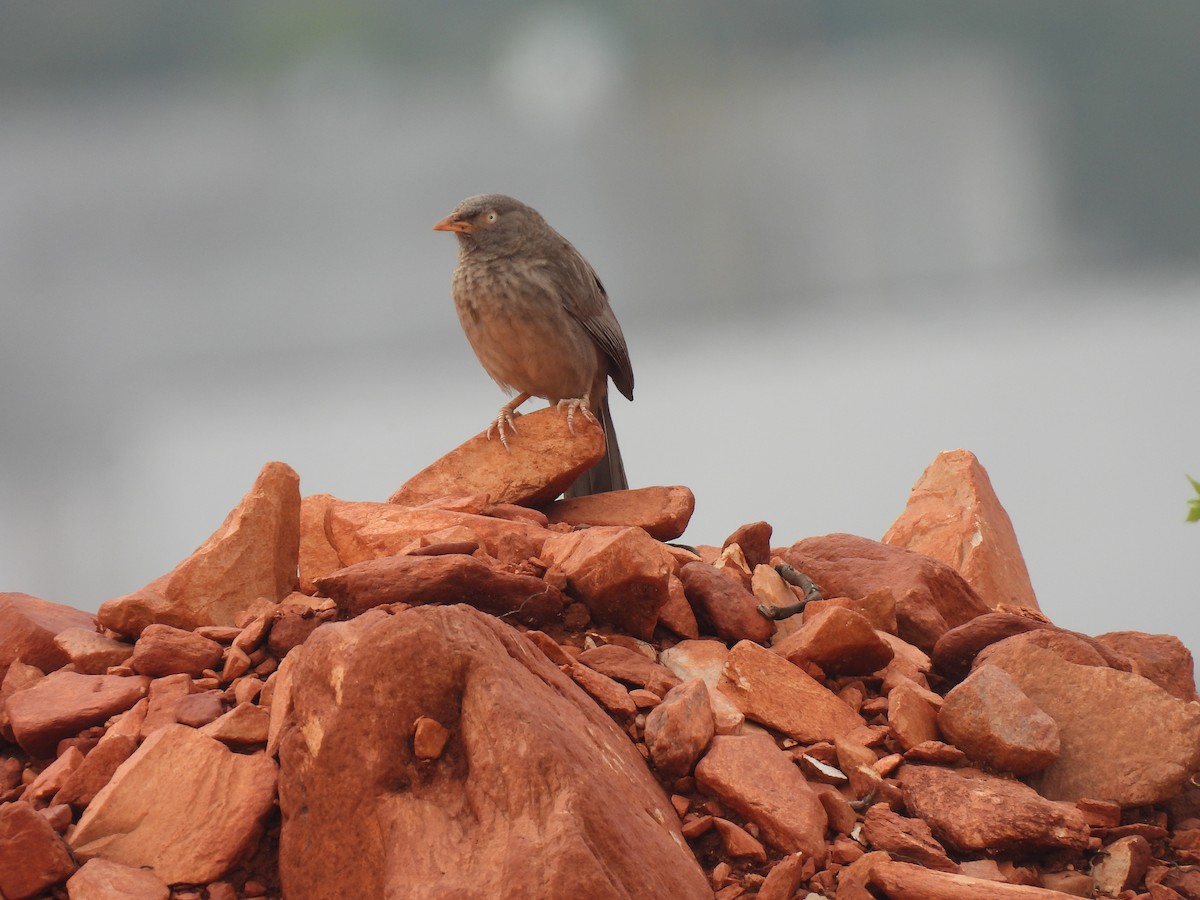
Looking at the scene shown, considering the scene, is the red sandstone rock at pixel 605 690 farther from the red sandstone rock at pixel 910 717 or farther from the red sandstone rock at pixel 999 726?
the red sandstone rock at pixel 999 726

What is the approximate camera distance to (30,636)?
3.70 m

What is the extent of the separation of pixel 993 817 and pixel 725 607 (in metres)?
1.07

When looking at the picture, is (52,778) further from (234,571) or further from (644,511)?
(644,511)

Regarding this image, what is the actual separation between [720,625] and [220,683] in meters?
1.45

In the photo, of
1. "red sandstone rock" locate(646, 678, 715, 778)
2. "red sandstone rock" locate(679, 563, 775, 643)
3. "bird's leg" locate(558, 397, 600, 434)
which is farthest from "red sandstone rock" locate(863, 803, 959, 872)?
"bird's leg" locate(558, 397, 600, 434)

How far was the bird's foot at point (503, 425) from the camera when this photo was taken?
5.14 metres

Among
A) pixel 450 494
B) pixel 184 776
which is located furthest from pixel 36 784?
pixel 450 494

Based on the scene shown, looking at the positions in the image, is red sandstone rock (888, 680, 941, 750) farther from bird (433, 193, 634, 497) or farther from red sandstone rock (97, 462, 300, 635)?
bird (433, 193, 634, 497)

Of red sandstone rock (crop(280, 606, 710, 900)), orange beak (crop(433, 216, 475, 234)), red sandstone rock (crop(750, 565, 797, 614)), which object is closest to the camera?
red sandstone rock (crop(280, 606, 710, 900))

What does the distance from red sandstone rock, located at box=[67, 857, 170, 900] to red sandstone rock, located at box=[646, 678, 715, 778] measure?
115 cm

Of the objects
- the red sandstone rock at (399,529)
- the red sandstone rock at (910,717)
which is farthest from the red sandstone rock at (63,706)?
the red sandstone rock at (910,717)

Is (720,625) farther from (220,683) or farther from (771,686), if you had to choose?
(220,683)

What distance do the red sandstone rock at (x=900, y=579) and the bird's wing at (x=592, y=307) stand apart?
6.39 ft

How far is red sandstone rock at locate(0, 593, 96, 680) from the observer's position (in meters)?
3.68
